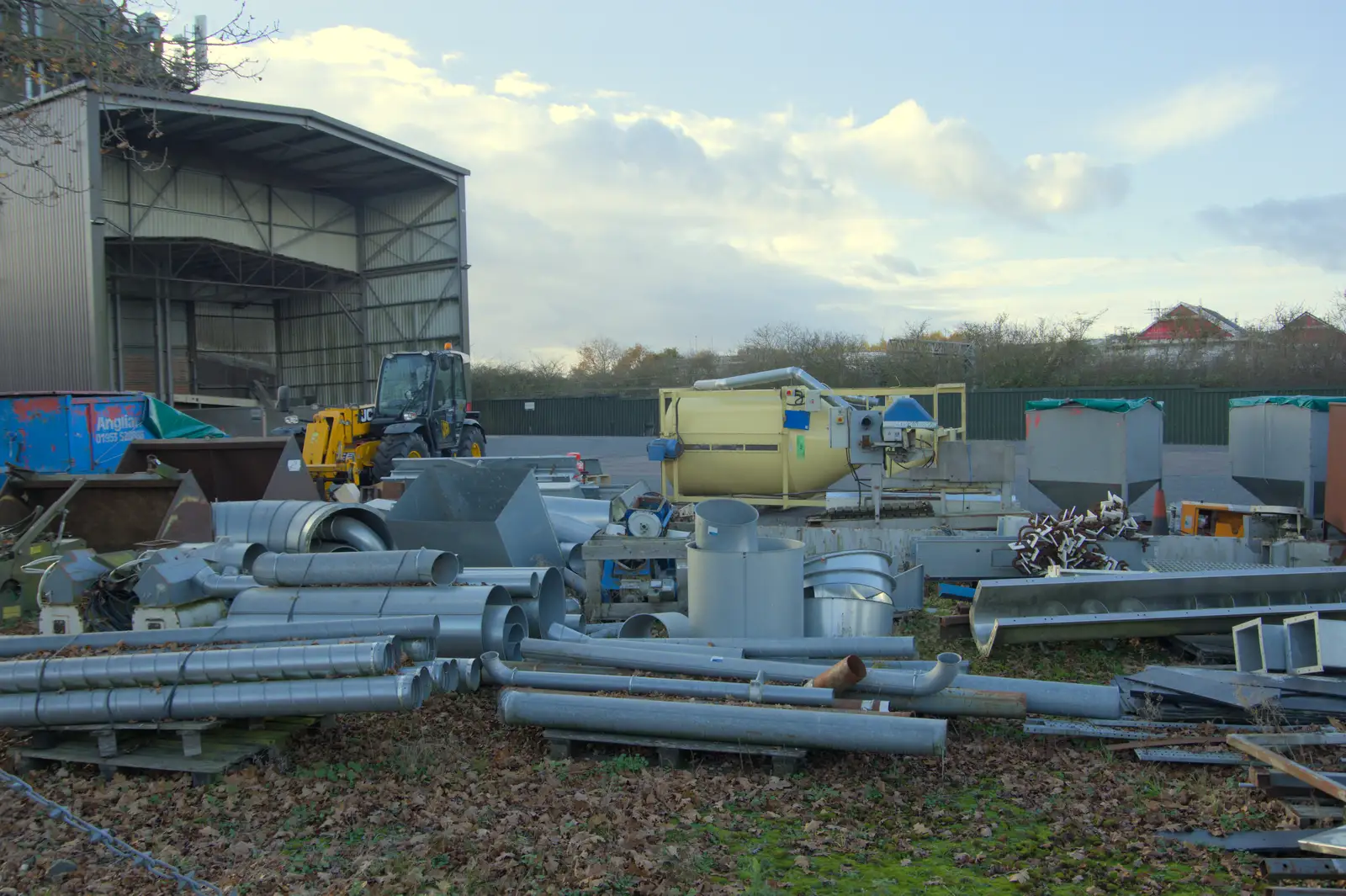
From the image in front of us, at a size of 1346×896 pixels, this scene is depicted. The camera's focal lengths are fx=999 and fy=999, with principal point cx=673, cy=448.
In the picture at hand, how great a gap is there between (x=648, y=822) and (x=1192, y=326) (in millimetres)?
33556

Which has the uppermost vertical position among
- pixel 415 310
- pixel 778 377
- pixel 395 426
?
pixel 415 310

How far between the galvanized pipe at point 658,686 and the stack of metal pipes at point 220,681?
463 mm

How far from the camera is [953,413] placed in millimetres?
28891

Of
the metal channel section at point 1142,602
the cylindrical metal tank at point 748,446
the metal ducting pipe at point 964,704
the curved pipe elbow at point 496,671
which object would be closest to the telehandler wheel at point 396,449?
the cylindrical metal tank at point 748,446

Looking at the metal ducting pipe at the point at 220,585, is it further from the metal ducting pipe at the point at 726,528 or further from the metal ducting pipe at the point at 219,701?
the metal ducting pipe at the point at 726,528

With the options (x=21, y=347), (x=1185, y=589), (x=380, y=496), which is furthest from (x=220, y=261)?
(x=1185, y=589)

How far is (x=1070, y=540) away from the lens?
879cm

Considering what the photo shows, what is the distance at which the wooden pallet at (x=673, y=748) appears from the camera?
16.9ft

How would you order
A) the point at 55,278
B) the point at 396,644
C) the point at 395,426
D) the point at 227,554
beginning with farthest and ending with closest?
the point at 55,278, the point at 395,426, the point at 227,554, the point at 396,644

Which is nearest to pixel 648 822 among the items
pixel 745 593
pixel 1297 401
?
pixel 745 593

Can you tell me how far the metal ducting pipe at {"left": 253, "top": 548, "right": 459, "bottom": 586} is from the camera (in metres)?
6.41

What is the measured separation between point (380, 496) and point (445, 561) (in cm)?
680

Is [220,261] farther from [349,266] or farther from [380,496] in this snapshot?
[380,496]

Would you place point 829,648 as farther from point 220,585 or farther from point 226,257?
point 226,257
